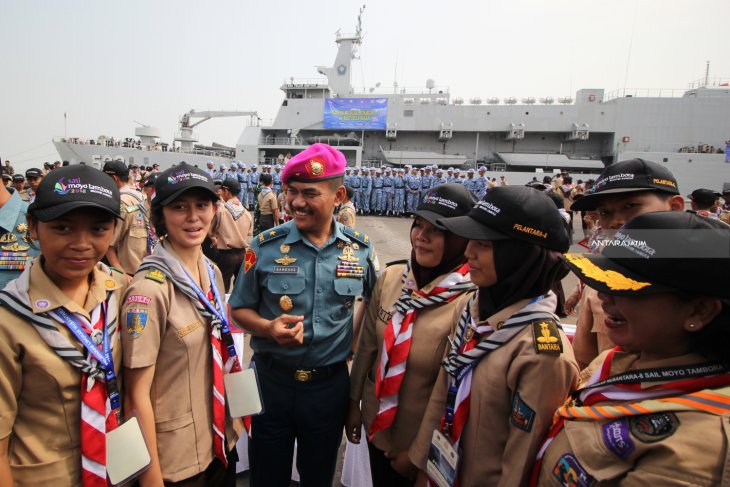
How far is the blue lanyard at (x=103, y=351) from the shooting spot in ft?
4.36

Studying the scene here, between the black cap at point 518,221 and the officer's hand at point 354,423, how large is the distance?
125 cm

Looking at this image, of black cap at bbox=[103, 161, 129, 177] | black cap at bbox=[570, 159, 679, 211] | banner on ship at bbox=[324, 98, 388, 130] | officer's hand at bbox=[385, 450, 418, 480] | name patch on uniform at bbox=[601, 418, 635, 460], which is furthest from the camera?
banner on ship at bbox=[324, 98, 388, 130]

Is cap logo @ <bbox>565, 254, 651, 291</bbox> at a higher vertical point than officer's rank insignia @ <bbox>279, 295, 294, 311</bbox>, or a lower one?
higher

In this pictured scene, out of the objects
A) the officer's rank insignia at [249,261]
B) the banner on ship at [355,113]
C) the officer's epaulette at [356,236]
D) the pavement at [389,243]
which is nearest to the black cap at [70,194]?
the officer's rank insignia at [249,261]

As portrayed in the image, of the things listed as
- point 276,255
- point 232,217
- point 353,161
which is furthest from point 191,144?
point 276,255

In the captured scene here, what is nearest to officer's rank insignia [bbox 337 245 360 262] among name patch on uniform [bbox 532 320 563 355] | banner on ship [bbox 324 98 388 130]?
name patch on uniform [bbox 532 320 563 355]

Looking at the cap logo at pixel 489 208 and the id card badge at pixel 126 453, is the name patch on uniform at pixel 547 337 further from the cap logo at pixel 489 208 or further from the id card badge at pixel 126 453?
the id card badge at pixel 126 453

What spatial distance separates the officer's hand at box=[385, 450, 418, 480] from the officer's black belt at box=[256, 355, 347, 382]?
1.63ft

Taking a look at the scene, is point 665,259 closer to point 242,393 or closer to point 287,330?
point 287,330

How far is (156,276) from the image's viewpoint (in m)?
1.59

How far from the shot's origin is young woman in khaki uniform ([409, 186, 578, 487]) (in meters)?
1.26

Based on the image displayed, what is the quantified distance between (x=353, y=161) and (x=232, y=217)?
22.1m

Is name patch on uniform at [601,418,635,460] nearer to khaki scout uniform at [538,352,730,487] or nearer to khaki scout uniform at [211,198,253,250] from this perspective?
khaki scout uniform at [538,352,730,487]

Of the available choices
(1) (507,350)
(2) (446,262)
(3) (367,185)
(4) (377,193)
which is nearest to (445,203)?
(2) (446,262)
